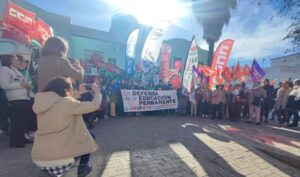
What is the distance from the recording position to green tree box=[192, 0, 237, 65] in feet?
55.8

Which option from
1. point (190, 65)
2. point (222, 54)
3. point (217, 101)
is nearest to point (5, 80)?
point (217, 101)

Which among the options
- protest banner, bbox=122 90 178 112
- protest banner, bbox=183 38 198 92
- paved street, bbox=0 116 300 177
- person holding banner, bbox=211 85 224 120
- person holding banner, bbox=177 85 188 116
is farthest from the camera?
protest banner, bbox=183 38 198 92

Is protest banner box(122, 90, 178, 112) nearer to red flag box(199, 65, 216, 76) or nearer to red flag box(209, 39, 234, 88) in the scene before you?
red flag box(199, 65, 216, 76)

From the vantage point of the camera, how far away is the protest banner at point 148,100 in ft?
33.5

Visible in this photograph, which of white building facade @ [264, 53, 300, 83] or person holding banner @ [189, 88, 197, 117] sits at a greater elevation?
white building facade @ [264, 53, 300, 83]

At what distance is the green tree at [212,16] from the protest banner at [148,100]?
7296 mm

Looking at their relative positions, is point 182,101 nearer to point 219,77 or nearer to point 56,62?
point 219,77

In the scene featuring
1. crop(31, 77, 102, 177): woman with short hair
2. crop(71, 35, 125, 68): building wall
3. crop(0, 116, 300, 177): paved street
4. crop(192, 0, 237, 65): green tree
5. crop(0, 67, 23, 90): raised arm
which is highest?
crop(192, 0, 237, 65): green tree

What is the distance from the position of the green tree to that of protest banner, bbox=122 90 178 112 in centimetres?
730

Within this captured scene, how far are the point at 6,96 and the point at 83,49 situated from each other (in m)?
12.7

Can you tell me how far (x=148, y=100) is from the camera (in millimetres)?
10828

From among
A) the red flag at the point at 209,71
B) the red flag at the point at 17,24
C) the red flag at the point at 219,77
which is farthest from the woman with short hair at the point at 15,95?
the red flag at the point at 219,77

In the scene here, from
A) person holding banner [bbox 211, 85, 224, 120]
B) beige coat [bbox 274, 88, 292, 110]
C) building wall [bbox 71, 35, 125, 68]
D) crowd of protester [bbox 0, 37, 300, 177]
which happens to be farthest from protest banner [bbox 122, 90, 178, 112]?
building wall [bbox 71, 35, 125, 68]

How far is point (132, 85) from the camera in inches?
435
